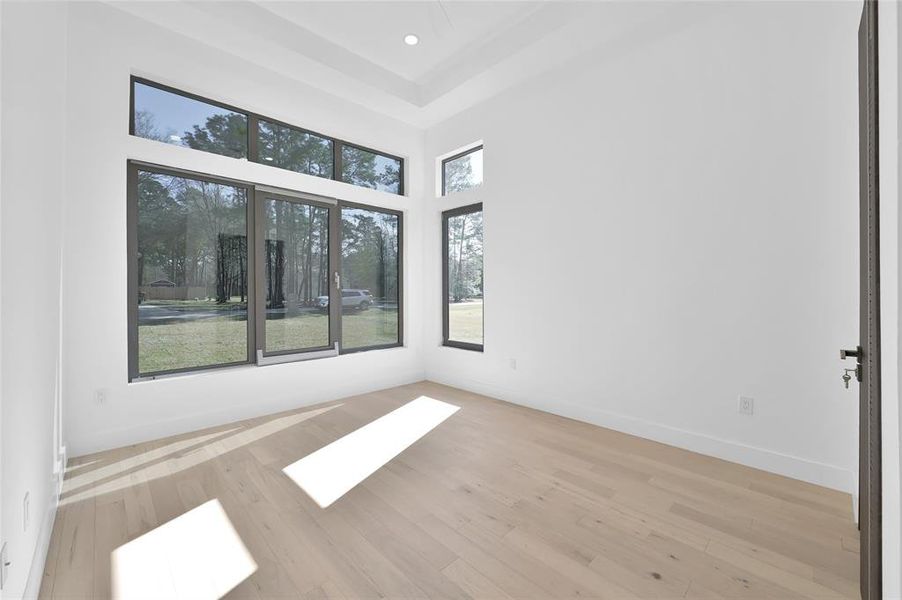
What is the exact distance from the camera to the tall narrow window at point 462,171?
15.9ft

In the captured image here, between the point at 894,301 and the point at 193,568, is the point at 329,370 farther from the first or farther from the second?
the point at 894,301

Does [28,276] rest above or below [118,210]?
below

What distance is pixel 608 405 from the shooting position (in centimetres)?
354

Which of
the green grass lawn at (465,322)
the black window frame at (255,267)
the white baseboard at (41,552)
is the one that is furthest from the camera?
the green grass lawn at (465,322)

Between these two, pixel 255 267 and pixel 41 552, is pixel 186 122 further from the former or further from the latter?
pixel 41 552

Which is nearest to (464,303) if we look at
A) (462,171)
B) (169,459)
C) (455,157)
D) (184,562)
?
(462,171)

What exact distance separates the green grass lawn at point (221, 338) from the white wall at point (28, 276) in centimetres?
Answer: 125

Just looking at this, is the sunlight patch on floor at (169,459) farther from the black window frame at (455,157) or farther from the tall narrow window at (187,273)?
the black window frame at (455,157)

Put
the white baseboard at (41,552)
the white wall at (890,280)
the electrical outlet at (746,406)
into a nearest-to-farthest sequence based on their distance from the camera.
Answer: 1. the white wall at (890,280)
2. the white baseboard at (41,552)
3. the electrical outlet at (746,406)

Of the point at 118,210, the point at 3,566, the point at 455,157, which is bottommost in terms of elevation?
the point at 3,566

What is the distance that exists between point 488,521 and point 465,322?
122 inches

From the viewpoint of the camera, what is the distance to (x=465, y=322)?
199 inches

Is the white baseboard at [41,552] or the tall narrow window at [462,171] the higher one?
the tall narrow window at [462,171]

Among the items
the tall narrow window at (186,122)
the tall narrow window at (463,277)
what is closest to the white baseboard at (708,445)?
the tall narrow window at (463,277)
